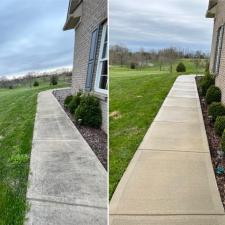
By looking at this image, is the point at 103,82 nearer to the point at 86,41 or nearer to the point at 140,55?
the point at 86,41

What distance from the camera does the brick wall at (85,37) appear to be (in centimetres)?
580

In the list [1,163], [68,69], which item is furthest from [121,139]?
[68,69]

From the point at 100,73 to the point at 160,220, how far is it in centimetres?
359

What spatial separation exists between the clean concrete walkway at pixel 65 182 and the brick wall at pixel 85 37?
1.06 metres

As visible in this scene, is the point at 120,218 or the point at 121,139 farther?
the point at 121,139

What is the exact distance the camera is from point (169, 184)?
3.38 metres

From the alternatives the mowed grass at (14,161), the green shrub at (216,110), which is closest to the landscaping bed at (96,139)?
the mowed grass at (14,161)

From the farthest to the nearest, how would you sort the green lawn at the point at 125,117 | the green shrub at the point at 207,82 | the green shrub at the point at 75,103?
1. the green shrub at the point at 207,82
2. the green shrub at the point at 75,103
3. the green lawn at the point at 125,117

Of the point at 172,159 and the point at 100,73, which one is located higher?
the point at 100,73

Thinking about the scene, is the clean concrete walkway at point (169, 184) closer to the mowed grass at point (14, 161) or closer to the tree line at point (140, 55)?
the mowed grass at point (14, 161)

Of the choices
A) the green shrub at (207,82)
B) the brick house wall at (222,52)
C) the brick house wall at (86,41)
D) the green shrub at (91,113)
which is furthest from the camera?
the green shrub at (207,82)

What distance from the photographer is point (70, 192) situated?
327 centimetres

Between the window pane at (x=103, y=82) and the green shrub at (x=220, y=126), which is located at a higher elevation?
the window pane at (x=103, y=82)

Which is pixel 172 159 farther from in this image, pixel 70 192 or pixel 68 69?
pixel 68 69
